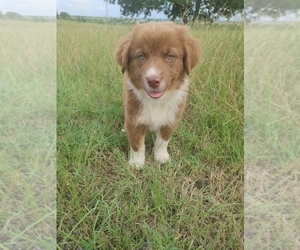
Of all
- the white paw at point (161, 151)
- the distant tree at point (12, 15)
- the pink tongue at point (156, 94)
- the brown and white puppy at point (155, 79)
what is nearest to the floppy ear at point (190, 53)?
the brown and white puppy at point (155, 79)

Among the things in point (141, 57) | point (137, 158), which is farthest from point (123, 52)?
point (137, 158)

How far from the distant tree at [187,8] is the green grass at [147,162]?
0.05 meters

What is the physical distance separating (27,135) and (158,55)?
524 mm

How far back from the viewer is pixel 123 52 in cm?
119

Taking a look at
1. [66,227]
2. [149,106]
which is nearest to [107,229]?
[66,227]

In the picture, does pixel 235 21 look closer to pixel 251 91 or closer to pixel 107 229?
pixel 251 91

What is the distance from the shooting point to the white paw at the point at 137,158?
3.93ft

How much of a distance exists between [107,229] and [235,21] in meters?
0.82

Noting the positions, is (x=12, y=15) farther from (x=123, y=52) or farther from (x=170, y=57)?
(x=170, y=57)

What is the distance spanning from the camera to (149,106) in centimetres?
129

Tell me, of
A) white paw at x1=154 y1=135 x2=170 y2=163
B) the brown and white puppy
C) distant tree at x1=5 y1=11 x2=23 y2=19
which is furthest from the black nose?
distant tree at x1=5 y1=11 x2=23 y2=19

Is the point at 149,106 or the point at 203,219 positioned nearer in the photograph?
the point at 203,219

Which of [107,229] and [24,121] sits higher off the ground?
[24,121]

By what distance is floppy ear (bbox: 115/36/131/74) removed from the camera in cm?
119
